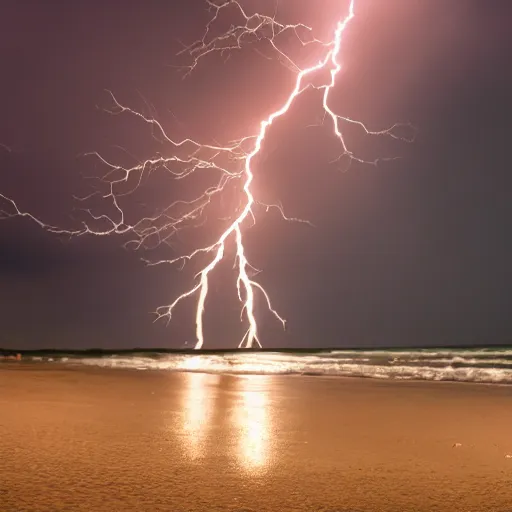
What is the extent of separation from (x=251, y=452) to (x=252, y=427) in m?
0.85

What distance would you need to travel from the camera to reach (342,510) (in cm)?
213

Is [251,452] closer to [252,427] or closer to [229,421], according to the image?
[252,427]

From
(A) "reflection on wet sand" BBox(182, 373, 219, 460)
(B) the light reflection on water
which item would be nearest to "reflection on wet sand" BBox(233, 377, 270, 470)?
(B) the light reflection on water

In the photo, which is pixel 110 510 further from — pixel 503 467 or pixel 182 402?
pixel 182 402

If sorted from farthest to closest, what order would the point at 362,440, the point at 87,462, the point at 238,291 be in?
the point at 238,291
the point at 362,440
the point at 87,462

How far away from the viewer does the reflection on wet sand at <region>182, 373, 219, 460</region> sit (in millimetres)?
3344

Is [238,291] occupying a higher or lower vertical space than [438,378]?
higher

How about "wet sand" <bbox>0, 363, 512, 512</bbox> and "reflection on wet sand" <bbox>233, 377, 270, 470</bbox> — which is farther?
"reflection on wet sand" <bbox>233, 377, 270, 470</bbox>

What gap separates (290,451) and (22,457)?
1.27 meters

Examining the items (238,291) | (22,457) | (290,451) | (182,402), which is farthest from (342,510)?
(238,291)

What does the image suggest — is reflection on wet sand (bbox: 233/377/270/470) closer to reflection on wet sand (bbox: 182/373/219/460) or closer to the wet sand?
the wet sand

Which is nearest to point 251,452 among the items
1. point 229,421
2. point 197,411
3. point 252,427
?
point 252,427

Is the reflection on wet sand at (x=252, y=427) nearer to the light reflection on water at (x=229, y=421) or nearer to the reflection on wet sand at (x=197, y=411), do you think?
the light reflection on water at (x=229, y=421)

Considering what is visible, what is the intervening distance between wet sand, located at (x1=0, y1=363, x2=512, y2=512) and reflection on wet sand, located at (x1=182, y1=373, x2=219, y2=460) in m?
0.01
